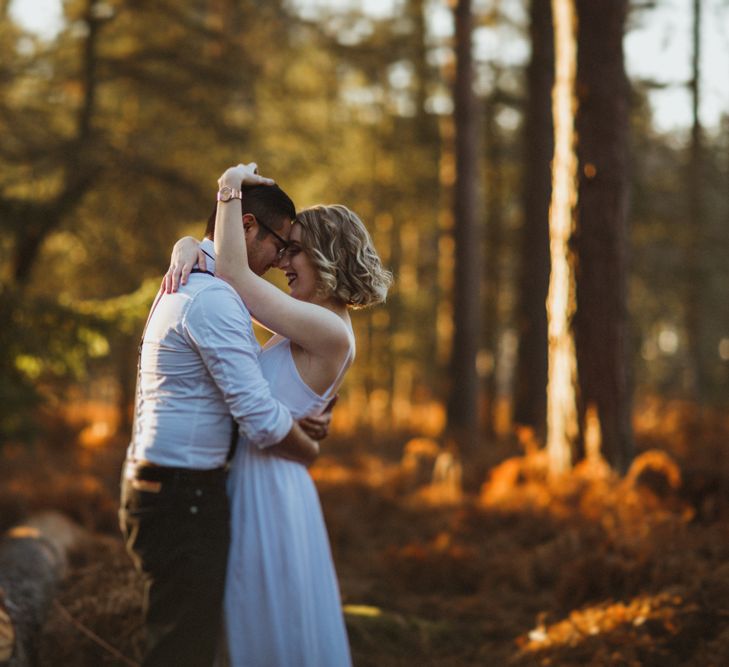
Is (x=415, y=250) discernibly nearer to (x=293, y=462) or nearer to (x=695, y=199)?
(x=695, y=199)

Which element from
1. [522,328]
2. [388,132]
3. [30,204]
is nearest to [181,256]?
[30,204]

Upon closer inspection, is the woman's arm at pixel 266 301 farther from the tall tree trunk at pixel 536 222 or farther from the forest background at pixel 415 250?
the tall tree trunk at pixel 536 222

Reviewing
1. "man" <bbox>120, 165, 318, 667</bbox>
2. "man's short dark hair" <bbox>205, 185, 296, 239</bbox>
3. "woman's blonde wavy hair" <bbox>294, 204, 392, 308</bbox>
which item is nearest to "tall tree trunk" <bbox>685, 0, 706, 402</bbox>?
"woman's blonde wavy hair" <bbox>294, 204, 392, 308</bbox>

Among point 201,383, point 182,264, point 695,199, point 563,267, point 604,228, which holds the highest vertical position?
point 695,199

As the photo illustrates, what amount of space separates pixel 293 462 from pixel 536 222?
12.0 m

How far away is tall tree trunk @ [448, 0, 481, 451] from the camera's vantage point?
15477 mm

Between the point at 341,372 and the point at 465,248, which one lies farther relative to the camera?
the point at 465,248

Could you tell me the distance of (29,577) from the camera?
620cm

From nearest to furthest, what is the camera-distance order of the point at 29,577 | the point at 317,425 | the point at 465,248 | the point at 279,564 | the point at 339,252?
the point at 279,564, the point at 339,252, the point at 317,425, the point at 29,577, the point at 465,248

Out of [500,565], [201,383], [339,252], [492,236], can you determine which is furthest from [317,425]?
[492,236]

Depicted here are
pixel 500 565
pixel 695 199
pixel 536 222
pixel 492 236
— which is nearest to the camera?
pixel 500 565

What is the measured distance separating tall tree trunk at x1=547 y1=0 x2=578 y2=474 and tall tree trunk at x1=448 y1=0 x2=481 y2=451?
603 centimetres

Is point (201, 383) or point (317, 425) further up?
point (201, 383)

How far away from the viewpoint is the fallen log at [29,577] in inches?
201
